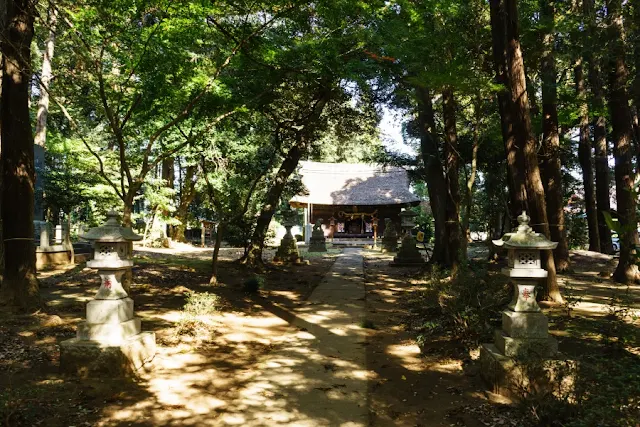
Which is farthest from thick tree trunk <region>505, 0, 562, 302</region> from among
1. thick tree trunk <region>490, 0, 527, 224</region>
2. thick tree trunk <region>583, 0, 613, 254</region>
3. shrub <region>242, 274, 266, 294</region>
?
shrub <region>242, 274, 266, 294</region>

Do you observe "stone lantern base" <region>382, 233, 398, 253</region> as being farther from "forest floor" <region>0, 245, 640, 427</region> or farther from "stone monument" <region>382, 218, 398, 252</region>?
"forest floor" <region>0, 245, 640, 427</region>

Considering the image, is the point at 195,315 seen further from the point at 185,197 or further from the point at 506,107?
the point at 185,197

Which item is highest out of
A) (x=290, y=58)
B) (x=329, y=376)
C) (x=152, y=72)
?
(x=290, y=58)

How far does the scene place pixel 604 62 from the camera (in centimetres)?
1079

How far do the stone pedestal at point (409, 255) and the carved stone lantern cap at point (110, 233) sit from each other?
1259 centimetres

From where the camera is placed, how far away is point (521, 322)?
15.1ft

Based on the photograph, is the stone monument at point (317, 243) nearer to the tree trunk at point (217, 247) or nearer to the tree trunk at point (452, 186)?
the tree trunk at point (452, 186)

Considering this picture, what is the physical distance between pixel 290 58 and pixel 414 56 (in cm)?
275

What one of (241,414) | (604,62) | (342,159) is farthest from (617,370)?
(342,159)

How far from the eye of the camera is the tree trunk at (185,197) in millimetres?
24750

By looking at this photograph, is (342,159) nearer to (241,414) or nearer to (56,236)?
(56,236)

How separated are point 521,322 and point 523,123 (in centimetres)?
413

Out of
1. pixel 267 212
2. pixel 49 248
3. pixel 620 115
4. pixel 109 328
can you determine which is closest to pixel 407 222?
pixel 267 212

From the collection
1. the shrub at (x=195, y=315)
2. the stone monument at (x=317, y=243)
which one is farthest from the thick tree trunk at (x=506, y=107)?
the stone monument at (x=317, y=243)
